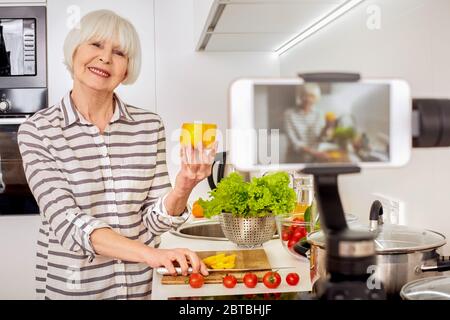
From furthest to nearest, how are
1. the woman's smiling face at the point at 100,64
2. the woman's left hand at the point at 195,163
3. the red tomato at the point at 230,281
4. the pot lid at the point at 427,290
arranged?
the woman's smiling face at the point at 100,64, the red tomato at the point at 230,281, the woman's left hand at the point at 195,163, the pot lid at the point at 427,290

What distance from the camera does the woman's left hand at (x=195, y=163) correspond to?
560mm

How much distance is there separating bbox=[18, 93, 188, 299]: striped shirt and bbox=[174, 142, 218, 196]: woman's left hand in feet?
0.36

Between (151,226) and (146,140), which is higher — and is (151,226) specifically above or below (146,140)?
below

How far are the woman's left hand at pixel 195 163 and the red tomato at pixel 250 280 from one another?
0.44 feet

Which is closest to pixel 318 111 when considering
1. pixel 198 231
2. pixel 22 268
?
pixel 198 231

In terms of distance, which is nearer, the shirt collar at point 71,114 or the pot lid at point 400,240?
the pot lid at point 400,240

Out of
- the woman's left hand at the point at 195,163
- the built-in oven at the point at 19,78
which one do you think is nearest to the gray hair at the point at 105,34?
the woman's left hand at the point at 195,163

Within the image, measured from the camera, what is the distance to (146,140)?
2.62 ft

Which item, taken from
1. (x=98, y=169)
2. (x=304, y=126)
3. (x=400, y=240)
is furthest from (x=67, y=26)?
(x=304, y=126)

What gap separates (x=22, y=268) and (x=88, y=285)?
21.1 inches

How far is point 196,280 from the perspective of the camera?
2.19 ft

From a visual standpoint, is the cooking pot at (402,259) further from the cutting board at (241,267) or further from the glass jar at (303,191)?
the glass jar at (303,191)

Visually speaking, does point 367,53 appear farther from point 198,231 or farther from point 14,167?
point 14,167

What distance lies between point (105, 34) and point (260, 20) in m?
0.27
